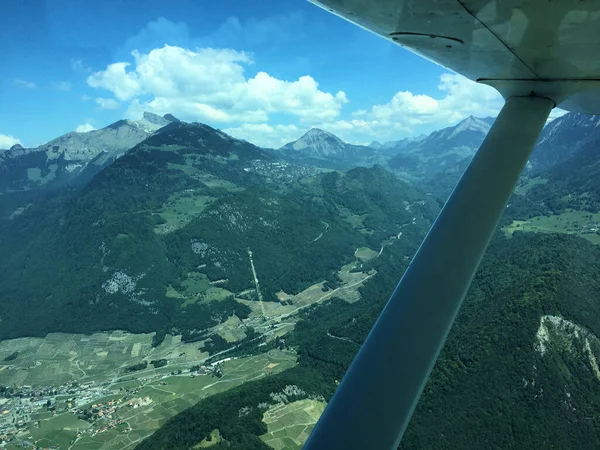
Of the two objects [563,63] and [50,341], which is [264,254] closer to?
[50,341]

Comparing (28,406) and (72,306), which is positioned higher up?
(72,306)

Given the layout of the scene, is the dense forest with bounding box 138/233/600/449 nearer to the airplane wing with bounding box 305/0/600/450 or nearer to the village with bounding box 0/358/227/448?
the village with bounding box 0/358/227/448

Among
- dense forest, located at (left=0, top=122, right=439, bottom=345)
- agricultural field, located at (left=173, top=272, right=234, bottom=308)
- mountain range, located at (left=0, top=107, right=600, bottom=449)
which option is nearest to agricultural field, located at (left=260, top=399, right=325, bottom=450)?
mountain range, located at (left=0, top=107, right=600, bottom=449)

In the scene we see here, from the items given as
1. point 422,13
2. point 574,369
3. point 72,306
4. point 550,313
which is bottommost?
point 72,306

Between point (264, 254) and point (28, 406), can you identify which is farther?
point (264, 254)

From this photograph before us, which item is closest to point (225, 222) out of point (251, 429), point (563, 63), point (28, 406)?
point (28, 406)

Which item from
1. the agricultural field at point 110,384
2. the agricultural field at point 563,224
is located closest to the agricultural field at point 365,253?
the agricultural field at point 563,224

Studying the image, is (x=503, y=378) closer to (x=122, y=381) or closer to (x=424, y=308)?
(x=424, y=308)

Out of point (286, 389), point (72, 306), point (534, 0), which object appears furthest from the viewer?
point (72, 306)
